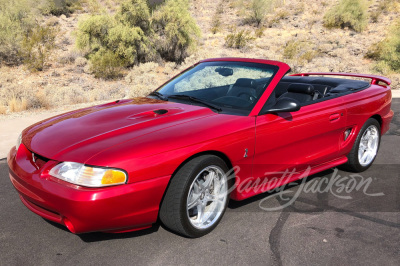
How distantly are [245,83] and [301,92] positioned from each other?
0.96 m

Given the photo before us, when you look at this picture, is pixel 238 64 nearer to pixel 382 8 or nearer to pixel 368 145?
pixel 368 145

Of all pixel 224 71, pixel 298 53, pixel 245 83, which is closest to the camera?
pixel 245 83

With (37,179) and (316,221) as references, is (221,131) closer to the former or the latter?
(316,221)

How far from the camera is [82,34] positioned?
1897 centimetres

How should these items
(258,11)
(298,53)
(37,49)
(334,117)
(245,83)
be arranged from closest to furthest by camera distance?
1. (245,83)
2. (334,117)
3. (37,49)
4. (298,53)
5. (258,11)

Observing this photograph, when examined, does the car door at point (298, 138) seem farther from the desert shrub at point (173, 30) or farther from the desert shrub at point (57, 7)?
the desert shrub at point (57, 7)

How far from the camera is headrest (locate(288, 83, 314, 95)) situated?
4633mm

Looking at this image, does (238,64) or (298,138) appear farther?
(238,64)

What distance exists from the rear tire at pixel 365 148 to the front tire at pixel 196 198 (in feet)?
7.15

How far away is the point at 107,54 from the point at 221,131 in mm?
16236

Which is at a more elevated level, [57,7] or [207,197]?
[57,7]

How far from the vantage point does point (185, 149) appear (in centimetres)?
301

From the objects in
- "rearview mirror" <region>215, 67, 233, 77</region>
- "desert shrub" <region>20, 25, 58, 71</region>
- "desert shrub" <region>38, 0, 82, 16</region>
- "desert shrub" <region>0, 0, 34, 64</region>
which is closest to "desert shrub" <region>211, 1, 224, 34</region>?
"desert shrub" <region>38, 0, 82, 16</region>

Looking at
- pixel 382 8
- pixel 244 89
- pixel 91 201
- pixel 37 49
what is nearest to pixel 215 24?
pixel 382 8
